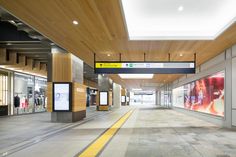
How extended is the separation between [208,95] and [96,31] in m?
10.5

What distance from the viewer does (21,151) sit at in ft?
25.6

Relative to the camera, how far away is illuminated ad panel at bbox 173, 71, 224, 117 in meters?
15.0

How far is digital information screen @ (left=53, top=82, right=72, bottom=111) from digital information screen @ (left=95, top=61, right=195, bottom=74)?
3.54m

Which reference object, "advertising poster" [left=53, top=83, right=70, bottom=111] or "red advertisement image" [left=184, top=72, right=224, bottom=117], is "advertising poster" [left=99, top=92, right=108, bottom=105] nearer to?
"red advertisement image" [left=184, top=72, right=224, bottom=117]

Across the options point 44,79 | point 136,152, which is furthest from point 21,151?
point 44,79

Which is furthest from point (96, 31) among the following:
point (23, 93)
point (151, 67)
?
point (23, 93)

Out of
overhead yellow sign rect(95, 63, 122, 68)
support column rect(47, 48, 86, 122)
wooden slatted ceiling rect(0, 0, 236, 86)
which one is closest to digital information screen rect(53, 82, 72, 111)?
support column rect(47, 48, 86, 122)

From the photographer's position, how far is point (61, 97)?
15781 mm

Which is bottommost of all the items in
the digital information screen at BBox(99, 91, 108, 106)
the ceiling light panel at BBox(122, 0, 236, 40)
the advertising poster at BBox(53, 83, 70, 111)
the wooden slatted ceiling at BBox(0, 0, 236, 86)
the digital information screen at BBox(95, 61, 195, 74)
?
the digital information screen at BBox(99, 91, 108, 106)

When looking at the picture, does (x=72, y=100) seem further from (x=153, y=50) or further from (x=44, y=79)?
(x=44, y=79)

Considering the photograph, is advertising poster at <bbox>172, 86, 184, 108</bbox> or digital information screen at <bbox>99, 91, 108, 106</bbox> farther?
digital information screen at <bbox>99, 91, 108, 106</bbox>

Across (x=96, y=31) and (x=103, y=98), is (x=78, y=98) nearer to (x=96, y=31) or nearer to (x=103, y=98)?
(x=96, y=31)

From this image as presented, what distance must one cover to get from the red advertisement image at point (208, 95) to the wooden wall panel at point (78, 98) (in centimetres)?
736

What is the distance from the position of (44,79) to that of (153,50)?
2204cm
